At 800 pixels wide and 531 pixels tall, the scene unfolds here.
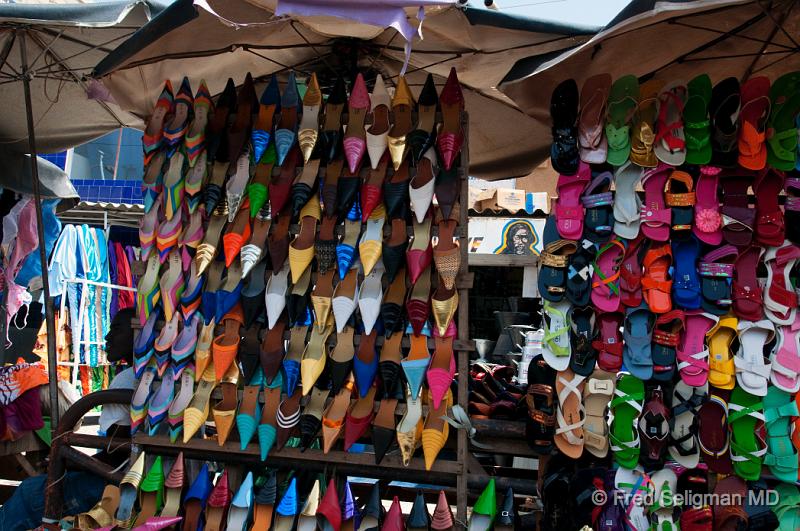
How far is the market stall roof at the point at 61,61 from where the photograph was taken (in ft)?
9.20

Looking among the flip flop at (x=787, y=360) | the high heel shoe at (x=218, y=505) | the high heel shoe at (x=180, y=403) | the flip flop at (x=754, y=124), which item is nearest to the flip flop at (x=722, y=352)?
the flip flop at (x=787, y=360)

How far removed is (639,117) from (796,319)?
3.25 ft

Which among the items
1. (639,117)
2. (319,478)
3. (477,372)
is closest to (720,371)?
(639,117)


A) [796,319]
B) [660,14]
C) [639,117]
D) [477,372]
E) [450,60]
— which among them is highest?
[450,60]

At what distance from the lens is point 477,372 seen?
341 centimetres

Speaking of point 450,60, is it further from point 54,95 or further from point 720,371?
point 54,95

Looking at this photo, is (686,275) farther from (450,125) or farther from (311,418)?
(311,418)

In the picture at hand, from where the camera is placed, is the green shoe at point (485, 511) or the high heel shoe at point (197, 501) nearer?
the green shoe at point (485, 511)

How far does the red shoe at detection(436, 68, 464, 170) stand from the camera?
2.62 meters

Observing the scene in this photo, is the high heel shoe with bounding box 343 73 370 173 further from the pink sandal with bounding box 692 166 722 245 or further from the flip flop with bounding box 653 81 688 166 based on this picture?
the pink sandal with bounding box 692 166 722 245

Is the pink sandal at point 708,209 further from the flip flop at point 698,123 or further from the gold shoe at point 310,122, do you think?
the gold shoe at point 310,122

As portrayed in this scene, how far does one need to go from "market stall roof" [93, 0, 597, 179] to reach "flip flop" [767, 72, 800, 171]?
2.54 ft

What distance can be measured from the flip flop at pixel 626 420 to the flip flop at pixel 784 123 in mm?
1019

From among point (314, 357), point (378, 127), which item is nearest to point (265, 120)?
point (378, 127)
